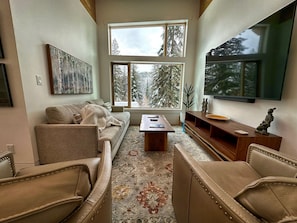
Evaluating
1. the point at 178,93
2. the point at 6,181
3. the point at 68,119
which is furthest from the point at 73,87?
the point at 178,93

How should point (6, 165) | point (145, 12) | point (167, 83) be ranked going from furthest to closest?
point (167, 83) → point (145, 12) → point (6, 165)

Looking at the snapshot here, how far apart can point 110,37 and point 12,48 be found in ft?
10.1

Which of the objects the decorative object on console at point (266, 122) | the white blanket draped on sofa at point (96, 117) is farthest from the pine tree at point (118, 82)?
the decorative object on console at point (266, 122)

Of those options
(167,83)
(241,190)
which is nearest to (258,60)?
(241,190)

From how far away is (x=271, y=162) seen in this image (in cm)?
102

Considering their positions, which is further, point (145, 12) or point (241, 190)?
point (145, 12)

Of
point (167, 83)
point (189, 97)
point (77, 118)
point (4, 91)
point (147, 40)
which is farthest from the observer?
point (167, 83)

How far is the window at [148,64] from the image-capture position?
163 inches

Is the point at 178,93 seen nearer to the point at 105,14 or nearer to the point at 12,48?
the point at 105,14

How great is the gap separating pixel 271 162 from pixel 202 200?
73 centimetres

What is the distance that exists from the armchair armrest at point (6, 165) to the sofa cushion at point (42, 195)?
2.27 ft

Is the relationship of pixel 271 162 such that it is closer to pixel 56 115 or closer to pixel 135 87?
pixel 56 115

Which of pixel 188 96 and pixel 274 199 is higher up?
pixel 188 96

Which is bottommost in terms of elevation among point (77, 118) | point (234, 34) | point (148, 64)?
point (77, 118)
